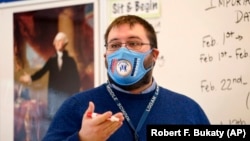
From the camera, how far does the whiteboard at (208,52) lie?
1670 mm

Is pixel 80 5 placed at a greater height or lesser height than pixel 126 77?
greater

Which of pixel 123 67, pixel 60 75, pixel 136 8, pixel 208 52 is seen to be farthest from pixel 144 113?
pixel 60 75

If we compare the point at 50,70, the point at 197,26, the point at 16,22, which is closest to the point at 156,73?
the point at 197,26

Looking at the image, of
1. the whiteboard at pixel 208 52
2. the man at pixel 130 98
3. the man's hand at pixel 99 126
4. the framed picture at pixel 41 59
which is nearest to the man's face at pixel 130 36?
the man at pixel 130 98

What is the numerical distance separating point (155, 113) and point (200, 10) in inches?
25.6

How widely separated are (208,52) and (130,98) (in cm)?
56

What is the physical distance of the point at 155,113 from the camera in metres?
1.32

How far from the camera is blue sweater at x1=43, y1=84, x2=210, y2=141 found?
1274 millimetres

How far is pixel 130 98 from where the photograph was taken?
1349mm

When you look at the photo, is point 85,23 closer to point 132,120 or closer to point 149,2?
point 149,2

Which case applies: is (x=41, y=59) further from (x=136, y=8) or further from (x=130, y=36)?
(x=130, y=36)

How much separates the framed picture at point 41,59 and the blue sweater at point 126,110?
684 mm

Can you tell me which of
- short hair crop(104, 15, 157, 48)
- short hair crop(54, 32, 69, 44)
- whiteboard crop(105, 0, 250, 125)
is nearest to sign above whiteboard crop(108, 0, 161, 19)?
whiteboard crop(105, 0, 250, 125)

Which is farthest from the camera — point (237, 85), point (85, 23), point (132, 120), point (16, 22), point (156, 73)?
point (16, 22)
